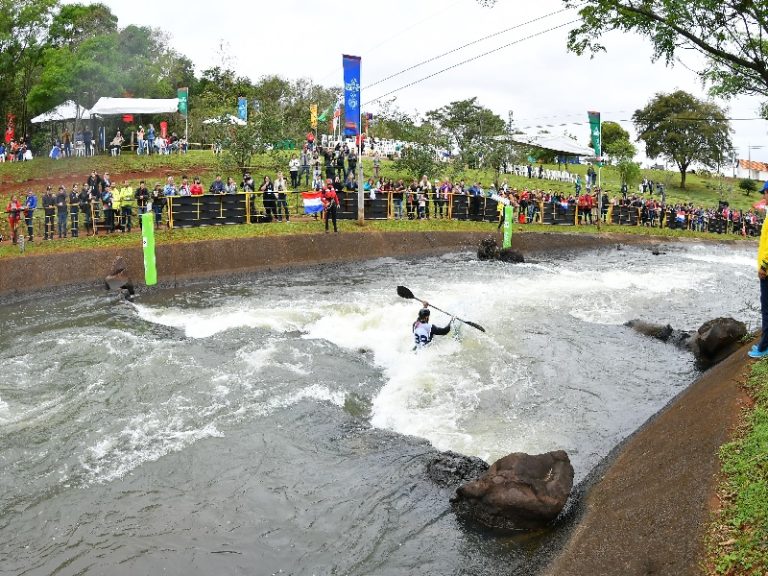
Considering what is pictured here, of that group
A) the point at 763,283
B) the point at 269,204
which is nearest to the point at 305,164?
the point at 269,204

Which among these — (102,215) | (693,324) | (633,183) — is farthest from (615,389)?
(633,183)

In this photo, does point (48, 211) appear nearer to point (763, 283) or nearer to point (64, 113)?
point (64, 113)

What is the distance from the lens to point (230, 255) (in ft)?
76.3

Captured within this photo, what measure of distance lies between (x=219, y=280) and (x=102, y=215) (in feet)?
16.6

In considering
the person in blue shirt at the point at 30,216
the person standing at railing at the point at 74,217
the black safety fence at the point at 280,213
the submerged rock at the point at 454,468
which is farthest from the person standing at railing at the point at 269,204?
the submerged rock at the point at 454,468

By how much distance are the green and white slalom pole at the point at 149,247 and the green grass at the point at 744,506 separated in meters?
16.8

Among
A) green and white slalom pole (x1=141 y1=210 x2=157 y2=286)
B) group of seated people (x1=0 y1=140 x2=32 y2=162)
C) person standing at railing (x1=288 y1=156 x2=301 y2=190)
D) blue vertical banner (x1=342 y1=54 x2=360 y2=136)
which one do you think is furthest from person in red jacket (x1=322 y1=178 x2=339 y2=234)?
group of seated people (x1=0 y1=140 x2=32 y2=162)

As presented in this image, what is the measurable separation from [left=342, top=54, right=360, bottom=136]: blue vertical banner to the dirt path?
62.5 ft

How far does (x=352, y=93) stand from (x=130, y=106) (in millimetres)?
17662

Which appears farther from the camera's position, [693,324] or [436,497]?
[693,324]

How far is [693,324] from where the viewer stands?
719 inches

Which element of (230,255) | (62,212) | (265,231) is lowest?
(230,255)

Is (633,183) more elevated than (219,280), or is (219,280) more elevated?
(633,183)

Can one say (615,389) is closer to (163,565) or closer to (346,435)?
(346,435)
